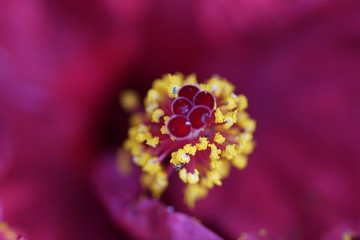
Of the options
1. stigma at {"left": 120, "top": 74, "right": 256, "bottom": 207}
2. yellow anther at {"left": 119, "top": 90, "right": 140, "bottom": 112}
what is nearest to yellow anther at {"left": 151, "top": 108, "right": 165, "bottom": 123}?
stigma at {"left": 120, "top": 74, "right": 256, "bottom": 207}

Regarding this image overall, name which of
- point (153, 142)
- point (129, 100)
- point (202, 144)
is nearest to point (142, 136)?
point (153, 142)

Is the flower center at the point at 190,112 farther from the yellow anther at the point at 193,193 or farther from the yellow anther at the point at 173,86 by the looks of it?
the yellow anther at the point at 193,193

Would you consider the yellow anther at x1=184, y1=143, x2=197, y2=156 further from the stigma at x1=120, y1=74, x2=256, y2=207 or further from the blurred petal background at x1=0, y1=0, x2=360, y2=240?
the blurred petal background at x1=0, y1=0, x2=360, y2=240

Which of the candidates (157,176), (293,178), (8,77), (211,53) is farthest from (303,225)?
(8,77)

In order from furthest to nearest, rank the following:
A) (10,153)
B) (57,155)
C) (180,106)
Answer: (57,155)
(10,153)
(180,106)

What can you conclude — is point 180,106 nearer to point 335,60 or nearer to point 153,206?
point 153,206
